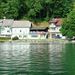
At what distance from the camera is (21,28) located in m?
119

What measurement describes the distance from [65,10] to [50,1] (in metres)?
5.32

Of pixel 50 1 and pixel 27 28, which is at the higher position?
pixel 50 1

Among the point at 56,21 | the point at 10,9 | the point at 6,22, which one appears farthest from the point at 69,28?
the point at 10,9

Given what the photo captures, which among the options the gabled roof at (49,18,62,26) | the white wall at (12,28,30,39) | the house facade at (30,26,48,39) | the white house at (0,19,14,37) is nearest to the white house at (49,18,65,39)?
the gabled roof at (49,18,62,26)

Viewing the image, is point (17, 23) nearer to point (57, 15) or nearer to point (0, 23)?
point (0, 23)

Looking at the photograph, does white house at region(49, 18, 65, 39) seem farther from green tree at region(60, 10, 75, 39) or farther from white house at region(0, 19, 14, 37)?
green tree at region(60, 10, 75, 39)

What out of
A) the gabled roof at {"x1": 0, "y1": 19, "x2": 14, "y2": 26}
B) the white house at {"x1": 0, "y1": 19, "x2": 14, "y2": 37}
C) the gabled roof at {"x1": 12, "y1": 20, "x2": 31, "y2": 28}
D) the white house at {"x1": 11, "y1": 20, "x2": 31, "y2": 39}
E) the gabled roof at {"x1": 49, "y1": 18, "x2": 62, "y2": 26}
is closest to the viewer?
the gabled roof at {"x1": 49, "y1": 18, "x2": 62, "y2": 26}

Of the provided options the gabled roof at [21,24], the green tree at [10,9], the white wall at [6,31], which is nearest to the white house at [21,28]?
the gabled roof at [21,24]

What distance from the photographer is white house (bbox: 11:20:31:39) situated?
11662 cm

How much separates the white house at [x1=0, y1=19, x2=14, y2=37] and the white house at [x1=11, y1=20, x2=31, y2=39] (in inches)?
50.6

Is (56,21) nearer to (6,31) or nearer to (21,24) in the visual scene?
(21,24)

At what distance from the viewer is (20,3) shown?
12425cm

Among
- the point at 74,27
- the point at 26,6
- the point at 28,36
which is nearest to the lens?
the point at 74,27

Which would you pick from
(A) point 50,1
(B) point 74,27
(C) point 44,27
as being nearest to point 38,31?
(C) point 44,27
